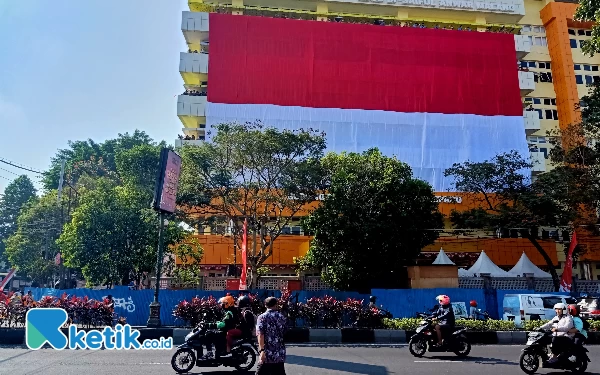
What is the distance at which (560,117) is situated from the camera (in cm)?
4438

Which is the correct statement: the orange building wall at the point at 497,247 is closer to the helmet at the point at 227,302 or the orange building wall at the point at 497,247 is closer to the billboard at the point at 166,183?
the billboard at the point at 166,183

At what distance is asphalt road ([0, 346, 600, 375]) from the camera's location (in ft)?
29.3

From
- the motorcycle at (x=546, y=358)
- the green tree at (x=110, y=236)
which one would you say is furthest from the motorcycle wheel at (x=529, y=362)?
the green tree at (x=110, y=236)

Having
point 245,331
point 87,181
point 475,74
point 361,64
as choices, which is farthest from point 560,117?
point 245,331

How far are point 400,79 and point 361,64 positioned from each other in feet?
12.2

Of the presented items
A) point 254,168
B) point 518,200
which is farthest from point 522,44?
point 254,168

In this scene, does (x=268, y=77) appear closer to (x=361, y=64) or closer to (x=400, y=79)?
(x=361, y=64)

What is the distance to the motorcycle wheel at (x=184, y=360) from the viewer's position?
897 cm

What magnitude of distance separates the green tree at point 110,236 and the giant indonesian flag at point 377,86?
15942 mm

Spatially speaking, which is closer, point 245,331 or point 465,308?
point 245,331

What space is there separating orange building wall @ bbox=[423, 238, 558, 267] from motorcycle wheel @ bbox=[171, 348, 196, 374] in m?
29.0

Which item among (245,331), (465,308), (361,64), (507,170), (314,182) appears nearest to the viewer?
(245,331)

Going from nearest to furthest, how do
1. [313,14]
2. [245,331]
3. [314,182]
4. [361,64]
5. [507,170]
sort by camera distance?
[245,331] < [314,182] < [507,170] < [361,64] < [313,14]

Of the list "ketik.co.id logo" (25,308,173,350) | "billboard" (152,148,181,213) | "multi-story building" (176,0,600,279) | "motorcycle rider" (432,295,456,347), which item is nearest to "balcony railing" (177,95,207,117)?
"multi-story building" (176,0,600,279)
